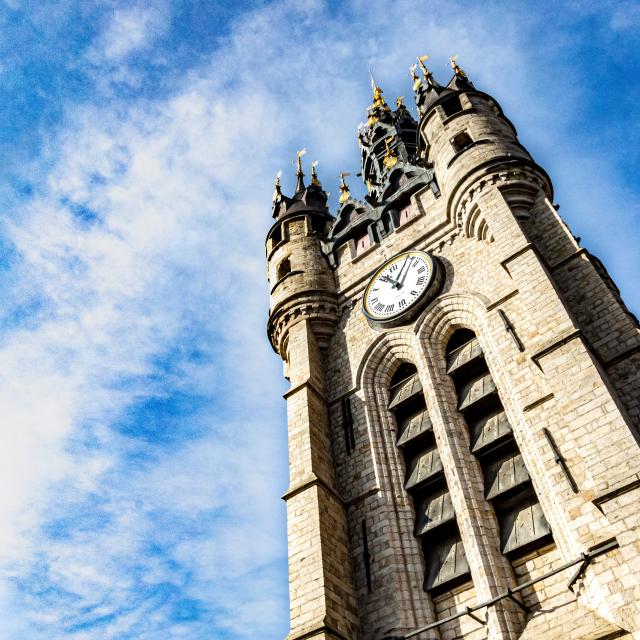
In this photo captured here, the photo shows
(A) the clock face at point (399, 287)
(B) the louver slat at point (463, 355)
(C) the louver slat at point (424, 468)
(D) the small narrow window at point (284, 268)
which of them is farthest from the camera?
(D) the small narrow window at point (284, 268)

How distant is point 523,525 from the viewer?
32.3 feet

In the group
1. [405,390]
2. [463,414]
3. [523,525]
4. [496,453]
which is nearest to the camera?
[523,525]

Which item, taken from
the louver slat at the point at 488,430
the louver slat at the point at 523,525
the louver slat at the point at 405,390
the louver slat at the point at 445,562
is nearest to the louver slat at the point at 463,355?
the louver slat at the point at 405,390

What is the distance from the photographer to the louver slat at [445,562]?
9977mm

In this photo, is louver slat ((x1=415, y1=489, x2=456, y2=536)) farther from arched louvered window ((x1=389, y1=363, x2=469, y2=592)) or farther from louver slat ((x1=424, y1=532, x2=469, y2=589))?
louver slat ((x1=424, y1=532, x2=469, y2=589))

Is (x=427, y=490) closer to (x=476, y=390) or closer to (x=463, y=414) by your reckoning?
(x=463, y=414)

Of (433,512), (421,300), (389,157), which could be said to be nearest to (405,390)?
(421,300)

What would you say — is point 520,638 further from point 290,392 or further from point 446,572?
point 290,392

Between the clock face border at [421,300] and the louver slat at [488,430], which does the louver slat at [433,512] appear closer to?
the louver slat at [488,430]

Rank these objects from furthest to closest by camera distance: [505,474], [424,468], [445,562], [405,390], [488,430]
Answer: [405,390] → [424,468] → [488,430] → [505,474] → [445,562]

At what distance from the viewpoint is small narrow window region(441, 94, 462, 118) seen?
17.2 m

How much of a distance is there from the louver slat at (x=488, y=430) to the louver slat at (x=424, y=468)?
2.20 feet

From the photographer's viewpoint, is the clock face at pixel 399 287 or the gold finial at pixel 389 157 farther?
the gold finial at pixel 389 157

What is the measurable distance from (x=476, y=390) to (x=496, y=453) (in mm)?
1315
